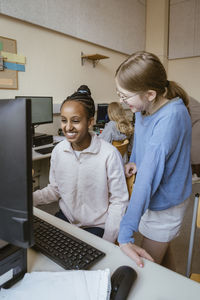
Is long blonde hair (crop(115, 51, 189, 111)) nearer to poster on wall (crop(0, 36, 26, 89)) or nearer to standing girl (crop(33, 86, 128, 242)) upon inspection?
standing girl (crop(33, 86, 128, 242))

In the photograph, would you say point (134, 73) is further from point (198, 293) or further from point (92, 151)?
point (198, 293)

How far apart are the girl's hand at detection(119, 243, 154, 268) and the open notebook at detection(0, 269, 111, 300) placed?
15 centimetres

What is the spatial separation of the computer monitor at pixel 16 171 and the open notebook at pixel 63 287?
17 cm

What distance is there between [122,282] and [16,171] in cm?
39

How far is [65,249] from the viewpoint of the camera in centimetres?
74

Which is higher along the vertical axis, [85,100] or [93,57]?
[93,57]

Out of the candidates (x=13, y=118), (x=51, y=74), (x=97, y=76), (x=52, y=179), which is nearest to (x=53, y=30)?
(x=51, y=74)

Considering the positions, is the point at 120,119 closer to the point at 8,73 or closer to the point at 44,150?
the point at 44,150

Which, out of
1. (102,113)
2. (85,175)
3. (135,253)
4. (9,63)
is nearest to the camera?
(135,253)

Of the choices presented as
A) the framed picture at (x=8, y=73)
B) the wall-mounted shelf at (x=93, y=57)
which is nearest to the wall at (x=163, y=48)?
the wall-mounted shelf at (x=93, y=57)

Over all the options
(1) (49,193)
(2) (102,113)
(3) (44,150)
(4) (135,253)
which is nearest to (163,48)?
(2) (102,113)

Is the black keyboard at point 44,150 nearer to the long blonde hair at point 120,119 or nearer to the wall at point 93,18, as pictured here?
the long blonde hair at point 120,119

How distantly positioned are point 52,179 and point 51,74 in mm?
2681

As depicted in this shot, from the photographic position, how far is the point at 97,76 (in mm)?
4453
